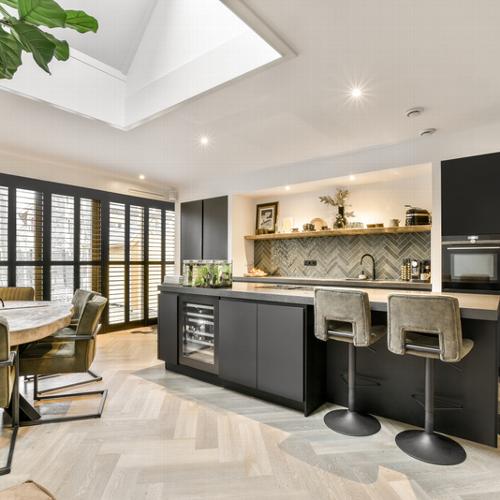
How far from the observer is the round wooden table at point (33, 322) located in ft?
6.36

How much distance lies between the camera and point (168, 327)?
3463 mm

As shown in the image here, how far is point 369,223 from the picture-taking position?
4793 mm

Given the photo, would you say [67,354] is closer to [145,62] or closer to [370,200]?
[145,62]

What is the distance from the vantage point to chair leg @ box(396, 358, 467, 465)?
1988 mm

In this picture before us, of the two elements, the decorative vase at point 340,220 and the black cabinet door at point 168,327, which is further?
the decorative vase at point 340,220

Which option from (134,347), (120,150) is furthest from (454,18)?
(134,347)

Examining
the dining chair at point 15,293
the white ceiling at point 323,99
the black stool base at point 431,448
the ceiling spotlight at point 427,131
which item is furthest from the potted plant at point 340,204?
the dining chair at point 15,293

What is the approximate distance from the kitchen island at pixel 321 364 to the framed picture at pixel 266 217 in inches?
108

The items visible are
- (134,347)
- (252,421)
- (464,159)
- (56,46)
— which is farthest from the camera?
(134,347)

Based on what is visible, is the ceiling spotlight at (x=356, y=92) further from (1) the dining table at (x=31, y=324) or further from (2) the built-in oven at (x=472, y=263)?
(1) the dining table at (x=31, y=324)

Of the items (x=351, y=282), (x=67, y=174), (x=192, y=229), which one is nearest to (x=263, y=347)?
(x=351, y=282)

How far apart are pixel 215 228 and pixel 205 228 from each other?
0.86 feet

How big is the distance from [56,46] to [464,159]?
3916 mm

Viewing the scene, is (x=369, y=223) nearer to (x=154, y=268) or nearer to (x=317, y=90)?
(x=317, y=90)
